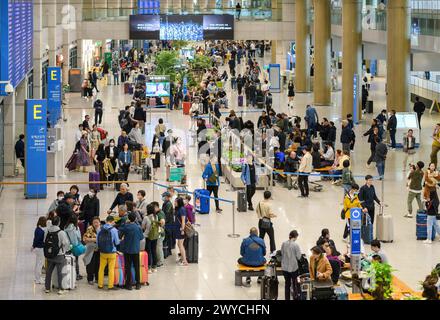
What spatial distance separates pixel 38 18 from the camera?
3484cm

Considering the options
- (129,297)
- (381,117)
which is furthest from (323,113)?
(129,297)

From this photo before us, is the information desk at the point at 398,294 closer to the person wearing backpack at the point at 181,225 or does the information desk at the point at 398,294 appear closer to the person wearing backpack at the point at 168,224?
the person wearing backpack at the point at 181,225

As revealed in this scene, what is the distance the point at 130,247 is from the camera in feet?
55.6

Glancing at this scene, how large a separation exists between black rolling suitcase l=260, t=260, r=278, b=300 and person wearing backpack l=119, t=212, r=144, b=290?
7.38 feet

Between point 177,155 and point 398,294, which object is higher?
point 177,155

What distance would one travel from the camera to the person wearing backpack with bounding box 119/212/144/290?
16.9 m

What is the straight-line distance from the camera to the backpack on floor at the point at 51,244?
16.7m

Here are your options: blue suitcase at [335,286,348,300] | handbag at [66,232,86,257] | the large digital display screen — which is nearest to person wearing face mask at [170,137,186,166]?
Answer: the large digital display screen

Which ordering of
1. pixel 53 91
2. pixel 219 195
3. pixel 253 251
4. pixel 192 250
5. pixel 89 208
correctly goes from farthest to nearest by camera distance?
pixel 53 91
pixel 219 195
pixel 89 208
pixel 192 250
pixel 253 251

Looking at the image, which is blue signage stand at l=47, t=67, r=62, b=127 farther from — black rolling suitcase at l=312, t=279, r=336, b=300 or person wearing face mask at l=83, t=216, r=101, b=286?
black rolling suitcase at l=312, t=279, r=336, b=300

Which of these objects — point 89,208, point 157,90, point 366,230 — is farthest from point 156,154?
point 157,90

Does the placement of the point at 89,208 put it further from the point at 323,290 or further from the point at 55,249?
→ the point at 323,290

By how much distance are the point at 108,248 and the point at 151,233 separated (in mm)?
1438
